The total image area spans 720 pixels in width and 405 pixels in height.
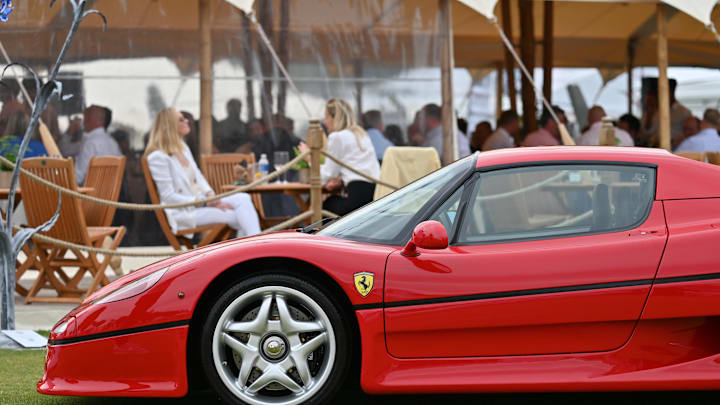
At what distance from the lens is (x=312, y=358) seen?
3.99m

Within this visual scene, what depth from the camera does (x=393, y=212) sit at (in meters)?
4.30

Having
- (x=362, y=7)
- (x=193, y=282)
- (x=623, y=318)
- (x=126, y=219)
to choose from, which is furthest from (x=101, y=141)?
(x=623, y=318)

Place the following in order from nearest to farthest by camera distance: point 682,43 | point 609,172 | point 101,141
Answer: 1. point 609,172
2. point 101,141
3. point 682,43

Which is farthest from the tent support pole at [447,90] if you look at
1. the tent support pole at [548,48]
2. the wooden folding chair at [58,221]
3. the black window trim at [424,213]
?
the black window trim at [424,213]

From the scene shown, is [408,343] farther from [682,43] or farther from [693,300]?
[682,43]

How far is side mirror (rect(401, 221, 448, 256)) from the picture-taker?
3873mm

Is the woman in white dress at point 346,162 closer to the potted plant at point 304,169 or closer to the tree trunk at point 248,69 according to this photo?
the potted plant at point 304,169

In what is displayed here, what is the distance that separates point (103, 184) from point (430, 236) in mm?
5899

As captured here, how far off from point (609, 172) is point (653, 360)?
0.78 meters

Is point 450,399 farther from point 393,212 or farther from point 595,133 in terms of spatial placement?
point 595,133

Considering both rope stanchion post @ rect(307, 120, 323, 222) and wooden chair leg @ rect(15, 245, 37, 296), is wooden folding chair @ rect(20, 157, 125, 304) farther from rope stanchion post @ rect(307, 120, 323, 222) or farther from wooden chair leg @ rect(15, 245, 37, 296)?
rope stanchion post @ rect(307, 120, 323, 222)

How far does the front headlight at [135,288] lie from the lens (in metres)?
4.04

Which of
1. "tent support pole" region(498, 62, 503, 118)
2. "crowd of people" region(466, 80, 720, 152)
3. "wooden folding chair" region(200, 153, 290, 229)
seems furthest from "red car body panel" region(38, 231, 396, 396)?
"tent support pole" region(498, 62, 503, 118)

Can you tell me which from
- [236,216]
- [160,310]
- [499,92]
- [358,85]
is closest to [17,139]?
[236,216]
